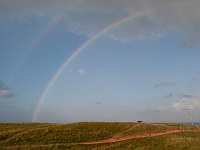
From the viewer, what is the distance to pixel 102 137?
190 feet

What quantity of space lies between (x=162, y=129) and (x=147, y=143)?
1112 centimetres

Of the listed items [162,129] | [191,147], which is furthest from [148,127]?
[191,147]

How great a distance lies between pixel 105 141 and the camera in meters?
56.2

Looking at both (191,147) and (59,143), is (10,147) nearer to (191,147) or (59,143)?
(59,143)

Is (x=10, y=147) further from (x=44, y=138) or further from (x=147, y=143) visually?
(x=147, y=143)

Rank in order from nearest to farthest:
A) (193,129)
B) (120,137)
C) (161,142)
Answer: (161,142), (120,137), (193,129)

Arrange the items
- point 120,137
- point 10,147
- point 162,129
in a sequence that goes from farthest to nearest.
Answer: point 162,129 < point 120,137 < point 10,147

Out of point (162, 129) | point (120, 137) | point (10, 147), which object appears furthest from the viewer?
point (162, 129)

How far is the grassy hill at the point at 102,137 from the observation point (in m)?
52.2

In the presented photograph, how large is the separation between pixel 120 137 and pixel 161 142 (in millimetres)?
8454

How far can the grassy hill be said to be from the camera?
52156 millimetres

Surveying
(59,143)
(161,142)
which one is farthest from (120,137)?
(59,143)

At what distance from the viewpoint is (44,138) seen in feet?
184

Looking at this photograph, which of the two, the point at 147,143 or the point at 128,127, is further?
the point at 128,127
